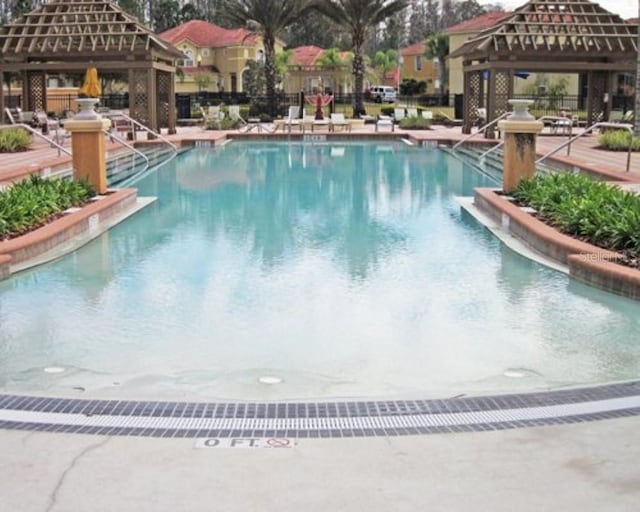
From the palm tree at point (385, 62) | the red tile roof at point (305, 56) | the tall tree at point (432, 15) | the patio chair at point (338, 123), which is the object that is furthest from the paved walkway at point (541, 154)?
the tall tree at point (432, 15)

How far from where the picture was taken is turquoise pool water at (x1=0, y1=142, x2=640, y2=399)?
547 cm

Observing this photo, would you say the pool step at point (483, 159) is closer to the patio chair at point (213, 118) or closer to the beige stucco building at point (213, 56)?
the patio chair at point (213, 118)

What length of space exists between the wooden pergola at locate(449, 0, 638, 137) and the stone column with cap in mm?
17678

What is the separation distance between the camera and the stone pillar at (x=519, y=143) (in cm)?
1236

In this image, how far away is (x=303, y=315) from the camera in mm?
7066

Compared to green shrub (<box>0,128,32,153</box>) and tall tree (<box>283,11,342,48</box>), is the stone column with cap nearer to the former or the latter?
green shrub (<box>0,128,32,153</box>)

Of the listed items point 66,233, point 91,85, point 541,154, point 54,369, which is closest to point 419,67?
point 91,85

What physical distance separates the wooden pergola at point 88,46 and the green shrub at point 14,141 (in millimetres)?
7263

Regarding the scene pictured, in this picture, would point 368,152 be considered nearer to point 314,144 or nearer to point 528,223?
point 314,144

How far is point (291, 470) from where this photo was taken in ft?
12.4

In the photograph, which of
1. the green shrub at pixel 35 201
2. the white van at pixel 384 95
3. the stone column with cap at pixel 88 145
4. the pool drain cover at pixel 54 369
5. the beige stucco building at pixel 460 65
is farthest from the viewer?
the white van at pixel 384 95

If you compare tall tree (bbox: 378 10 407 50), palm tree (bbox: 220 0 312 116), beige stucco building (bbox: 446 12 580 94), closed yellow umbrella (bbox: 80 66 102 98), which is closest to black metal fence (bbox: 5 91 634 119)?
palm tree (bbox: 220 0 312 116)

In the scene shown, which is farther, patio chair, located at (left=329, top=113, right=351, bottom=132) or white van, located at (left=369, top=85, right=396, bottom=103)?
white van, located at (left=369, top=85, right=396, bottom=103)

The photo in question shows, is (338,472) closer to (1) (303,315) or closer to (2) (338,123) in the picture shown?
(1) (303,315)
